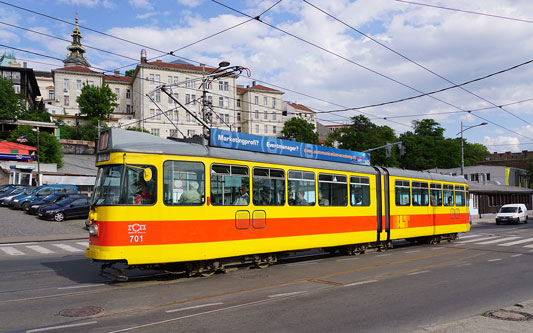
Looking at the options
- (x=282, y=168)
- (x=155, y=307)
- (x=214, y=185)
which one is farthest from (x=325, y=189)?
(x=155, y=307)

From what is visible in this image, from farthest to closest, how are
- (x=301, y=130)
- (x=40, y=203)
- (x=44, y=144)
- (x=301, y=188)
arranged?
(x=301, y=130) < (x=44, y=144) < (x=40, y=203) < (x=301, y=188)

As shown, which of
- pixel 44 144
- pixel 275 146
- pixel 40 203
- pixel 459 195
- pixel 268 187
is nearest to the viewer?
pixel 268 187

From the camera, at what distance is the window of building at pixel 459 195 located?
71.5ft

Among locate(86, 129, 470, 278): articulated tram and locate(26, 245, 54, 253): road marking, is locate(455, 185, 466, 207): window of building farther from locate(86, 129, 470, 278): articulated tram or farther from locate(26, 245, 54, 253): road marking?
locate(26, 245, 54, 253): road marking

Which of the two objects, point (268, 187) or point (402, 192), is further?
point (402, 192)

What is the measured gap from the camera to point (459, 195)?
22.1m

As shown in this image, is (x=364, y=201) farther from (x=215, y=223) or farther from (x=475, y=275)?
(x=215, y=223)

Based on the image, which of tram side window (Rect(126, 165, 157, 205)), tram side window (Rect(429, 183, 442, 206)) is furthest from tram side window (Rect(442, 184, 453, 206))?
tram side window (Rect(126, 165, 157, 205))

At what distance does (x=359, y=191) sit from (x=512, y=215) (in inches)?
1127

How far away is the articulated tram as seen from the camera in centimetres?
945

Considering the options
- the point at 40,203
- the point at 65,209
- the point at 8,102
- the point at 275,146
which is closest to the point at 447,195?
the point at 275,146

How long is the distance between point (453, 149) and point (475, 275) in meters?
83.8

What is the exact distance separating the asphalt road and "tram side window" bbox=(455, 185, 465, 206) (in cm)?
797

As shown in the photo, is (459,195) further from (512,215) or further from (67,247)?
(512,215)
